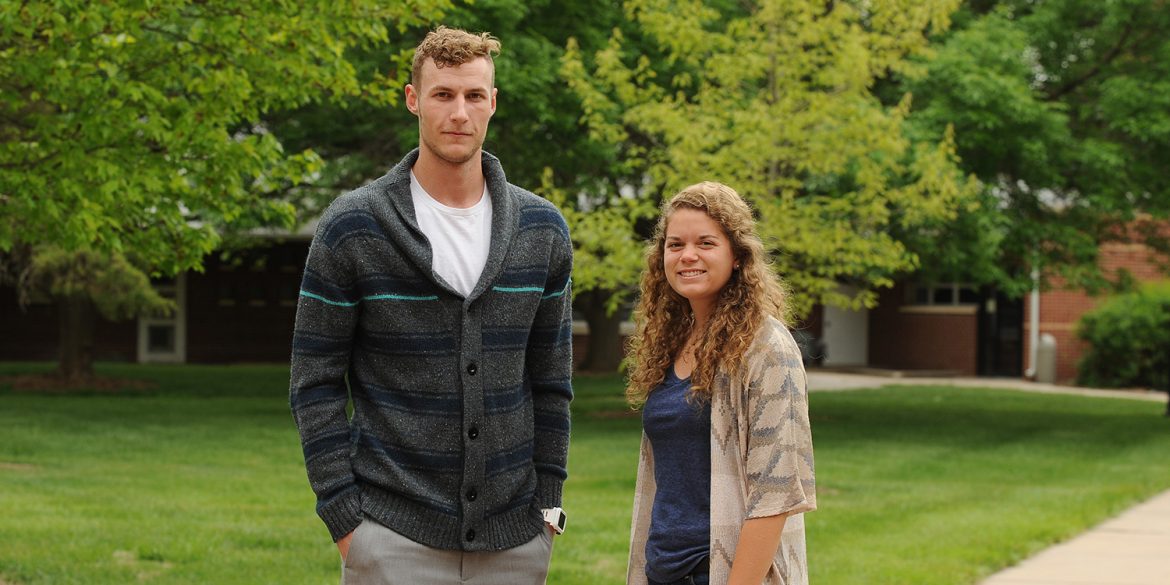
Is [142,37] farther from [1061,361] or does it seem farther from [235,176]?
[1061,361]

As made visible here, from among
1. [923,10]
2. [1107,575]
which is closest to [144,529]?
[1107,575]

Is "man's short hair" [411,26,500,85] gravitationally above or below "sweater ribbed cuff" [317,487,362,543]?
above

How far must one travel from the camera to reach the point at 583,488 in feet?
39.8

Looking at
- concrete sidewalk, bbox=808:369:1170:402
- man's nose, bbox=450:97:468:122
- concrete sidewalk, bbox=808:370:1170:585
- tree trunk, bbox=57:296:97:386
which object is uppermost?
man's nose, bbox=450:97:468:122

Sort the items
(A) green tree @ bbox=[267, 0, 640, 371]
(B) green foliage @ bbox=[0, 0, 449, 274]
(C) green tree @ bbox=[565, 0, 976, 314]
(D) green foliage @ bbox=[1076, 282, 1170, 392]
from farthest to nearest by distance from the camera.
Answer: (D) green foliage @ bbox=[1076, 282, 1170, 392] < (A) green tree @ bbox=[267, 0, 640, 371] < (C) green tree @ bbox=[565, 0, 976, 314] < (B) green foliage @ bbox=[0, 0, 449, 274]

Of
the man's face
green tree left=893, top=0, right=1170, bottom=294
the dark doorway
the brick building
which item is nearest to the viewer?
the man's face

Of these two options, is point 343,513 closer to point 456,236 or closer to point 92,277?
point 456,236

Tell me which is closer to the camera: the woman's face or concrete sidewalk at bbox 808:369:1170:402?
the woman's face

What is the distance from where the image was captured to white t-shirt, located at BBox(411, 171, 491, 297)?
3.22 meters

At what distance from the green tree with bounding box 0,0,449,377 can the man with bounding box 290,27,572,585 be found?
4.63 meters

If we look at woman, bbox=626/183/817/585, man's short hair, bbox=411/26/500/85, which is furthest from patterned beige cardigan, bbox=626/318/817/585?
man's short hair, bbox=411/26/500/85

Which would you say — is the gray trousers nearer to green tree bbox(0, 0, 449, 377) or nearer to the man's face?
the man's face

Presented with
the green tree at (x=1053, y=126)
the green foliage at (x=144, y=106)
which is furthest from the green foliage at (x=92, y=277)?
the green foliage at (x=144, y=106)

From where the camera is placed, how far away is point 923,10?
13.8 m
